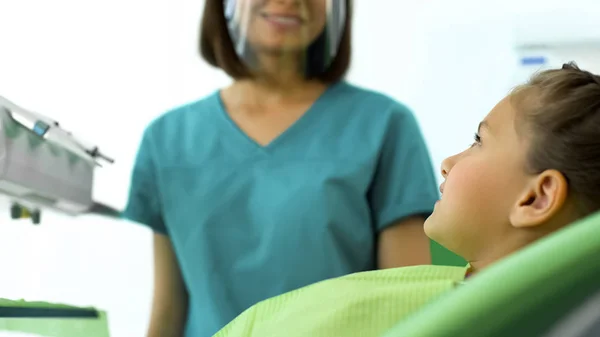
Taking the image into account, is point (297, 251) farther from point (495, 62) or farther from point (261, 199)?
point (495, 62)

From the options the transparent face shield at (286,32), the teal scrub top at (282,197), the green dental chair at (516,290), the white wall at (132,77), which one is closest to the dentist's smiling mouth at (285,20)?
the transparent face shield at (286,32)

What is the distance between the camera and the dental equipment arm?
2.15ft

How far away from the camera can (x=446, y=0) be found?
4.18ft

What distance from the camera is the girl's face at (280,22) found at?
853 millimetres

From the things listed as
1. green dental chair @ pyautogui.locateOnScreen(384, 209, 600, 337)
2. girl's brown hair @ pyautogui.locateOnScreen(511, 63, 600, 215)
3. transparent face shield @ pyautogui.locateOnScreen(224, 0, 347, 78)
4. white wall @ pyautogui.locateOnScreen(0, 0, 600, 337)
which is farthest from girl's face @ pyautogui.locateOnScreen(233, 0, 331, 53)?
green dental chair @ pyautogui.locateOnScreen(384, 209, 600, 337)

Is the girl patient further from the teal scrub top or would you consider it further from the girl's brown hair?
the teal scrub top

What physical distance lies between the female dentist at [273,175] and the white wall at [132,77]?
15 centimetres

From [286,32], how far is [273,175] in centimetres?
18

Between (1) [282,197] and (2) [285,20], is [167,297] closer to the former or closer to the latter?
(1) [282,197]

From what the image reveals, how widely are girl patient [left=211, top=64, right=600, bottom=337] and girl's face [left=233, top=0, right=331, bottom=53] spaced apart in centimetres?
32

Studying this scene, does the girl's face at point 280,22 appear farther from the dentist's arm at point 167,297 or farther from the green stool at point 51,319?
the green stool at point 51,319

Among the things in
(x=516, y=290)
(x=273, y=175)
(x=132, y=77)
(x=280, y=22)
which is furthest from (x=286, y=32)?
(x=516, y=290)

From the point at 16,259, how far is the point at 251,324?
49cm

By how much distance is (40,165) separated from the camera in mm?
710
